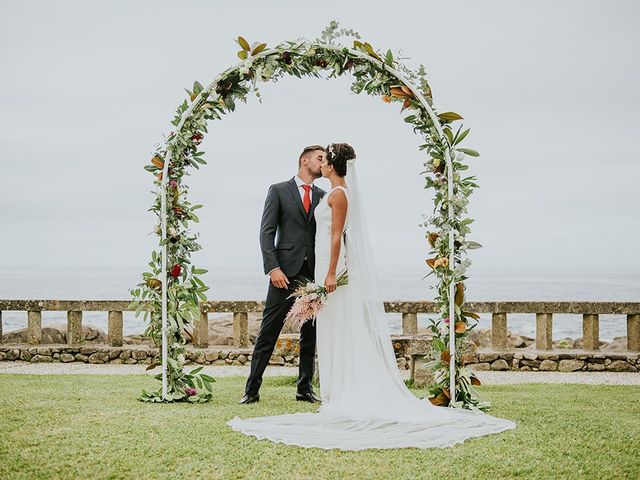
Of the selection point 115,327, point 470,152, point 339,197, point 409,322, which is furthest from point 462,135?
point 115,327

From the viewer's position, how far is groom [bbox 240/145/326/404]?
21.1 feet

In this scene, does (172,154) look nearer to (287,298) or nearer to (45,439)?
(287,298)

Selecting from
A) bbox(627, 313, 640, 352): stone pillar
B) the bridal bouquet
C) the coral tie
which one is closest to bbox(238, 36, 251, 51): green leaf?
the coral tie

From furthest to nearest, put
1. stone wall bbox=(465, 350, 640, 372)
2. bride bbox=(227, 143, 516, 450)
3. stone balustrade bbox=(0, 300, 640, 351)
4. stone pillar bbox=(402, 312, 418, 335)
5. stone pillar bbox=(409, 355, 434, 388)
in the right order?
stone pillar bbox=(402, 312, 418, 335), stone balustrade bbox=(0, 300, 640, 351), stone wall bbox=(465, 350, 640, 372), stone pillar bbox=(409, 355, 434, 388), bride bbox=(227, 143, 516, 450)

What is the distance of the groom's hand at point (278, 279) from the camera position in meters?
6.32

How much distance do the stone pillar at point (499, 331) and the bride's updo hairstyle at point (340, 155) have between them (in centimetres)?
478

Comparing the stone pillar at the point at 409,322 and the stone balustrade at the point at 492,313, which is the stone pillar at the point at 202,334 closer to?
the stone balustrade at the point at 492,313

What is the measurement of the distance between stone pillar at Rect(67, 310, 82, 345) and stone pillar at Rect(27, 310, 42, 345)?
0.50 metres

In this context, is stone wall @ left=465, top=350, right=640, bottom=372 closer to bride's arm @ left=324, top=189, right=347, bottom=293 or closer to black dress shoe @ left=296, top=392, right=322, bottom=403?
black dress shoe @ left=296, top=392, right=322, bottom=403

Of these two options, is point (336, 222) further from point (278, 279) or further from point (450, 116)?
point (450, 116)

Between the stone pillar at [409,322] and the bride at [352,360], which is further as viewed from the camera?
the stone pillar at [409,322]

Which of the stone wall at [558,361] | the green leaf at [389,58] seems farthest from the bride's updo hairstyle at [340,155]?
the stone wall at [558,361]

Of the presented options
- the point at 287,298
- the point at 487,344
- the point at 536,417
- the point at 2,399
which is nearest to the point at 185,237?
the point at 287,298

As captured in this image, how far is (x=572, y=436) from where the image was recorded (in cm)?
516
